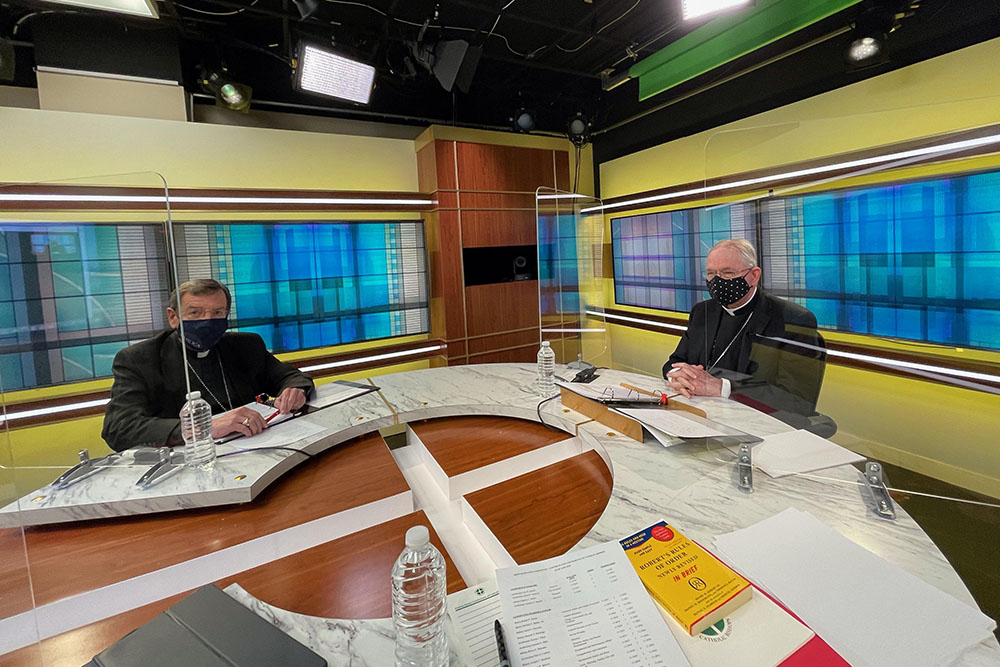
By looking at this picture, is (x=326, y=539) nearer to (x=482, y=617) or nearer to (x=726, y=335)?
(x=482, y=617)

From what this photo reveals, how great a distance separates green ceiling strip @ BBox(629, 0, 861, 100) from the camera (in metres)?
2.47

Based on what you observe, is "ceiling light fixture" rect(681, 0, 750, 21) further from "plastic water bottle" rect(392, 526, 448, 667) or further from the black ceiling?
"plastic water bottle" rect(392, 526, 448, 667)

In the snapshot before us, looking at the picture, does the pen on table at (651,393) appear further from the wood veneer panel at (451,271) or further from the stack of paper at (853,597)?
the wood veneer panel at (451,271)

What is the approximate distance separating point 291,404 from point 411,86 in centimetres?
328

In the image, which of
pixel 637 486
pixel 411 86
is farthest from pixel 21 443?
pixel 411 86

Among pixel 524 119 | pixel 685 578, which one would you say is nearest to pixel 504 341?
pixel 524 119

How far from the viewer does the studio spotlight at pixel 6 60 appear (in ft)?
8.19

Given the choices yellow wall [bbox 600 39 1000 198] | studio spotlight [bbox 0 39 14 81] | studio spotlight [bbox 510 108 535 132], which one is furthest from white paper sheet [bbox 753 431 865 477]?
studio spotlight [bbox 0 39 14 81]

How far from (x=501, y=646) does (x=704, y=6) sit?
2.98 meters

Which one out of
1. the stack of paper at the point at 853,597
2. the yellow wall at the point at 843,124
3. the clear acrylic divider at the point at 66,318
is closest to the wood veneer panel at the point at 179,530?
the clear acrylic divider at the point at 66,318

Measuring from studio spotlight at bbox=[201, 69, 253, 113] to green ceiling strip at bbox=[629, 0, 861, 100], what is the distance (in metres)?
2.99

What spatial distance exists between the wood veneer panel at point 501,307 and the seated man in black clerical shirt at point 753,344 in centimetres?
255

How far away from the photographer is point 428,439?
1821 mm

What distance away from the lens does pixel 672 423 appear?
1469 mm
